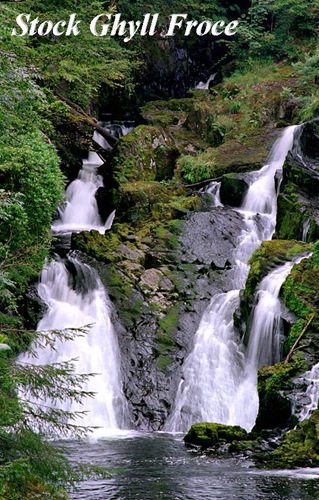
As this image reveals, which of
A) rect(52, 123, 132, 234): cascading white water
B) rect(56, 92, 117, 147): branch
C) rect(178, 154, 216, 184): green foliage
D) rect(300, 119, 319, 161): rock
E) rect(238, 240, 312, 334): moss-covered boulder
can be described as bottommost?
rect(238, 240, 312, 334): moss-covered boulder

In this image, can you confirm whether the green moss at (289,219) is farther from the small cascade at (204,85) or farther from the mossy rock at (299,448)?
the small cascade at (204,85)

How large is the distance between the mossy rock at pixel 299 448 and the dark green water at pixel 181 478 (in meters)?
0.22

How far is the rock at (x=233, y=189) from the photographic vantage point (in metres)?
17.4

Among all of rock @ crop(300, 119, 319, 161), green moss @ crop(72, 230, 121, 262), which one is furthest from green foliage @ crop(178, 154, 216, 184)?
green moss @ crop(72, 230, 121, 262)

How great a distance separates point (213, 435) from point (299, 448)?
5.43 ft

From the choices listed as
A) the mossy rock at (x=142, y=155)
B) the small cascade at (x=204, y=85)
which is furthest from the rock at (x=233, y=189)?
the small cascade at (x=204, y=85)

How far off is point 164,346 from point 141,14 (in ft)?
64.5

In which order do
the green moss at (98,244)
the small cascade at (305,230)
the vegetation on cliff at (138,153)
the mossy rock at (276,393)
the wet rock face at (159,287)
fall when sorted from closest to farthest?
the vegetation on cliff at (138,153) < the mossy rock at (276,393) < the wet rock face at (159,287) < the green moss at (98,244) < the small cascade at (305,230)

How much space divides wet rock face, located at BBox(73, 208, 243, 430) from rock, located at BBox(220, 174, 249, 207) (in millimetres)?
1102

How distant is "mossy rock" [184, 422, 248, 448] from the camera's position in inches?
364

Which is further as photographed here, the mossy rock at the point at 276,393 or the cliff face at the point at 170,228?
the cliff face at the point at 170,228

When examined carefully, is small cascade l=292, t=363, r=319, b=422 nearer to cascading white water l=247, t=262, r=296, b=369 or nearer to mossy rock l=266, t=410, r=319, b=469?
mossy rock l=266, t=410, r=319, b=469

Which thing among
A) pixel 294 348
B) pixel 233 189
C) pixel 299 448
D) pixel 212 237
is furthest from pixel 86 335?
pixel 233 189

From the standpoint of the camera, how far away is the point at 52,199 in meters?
12.1
